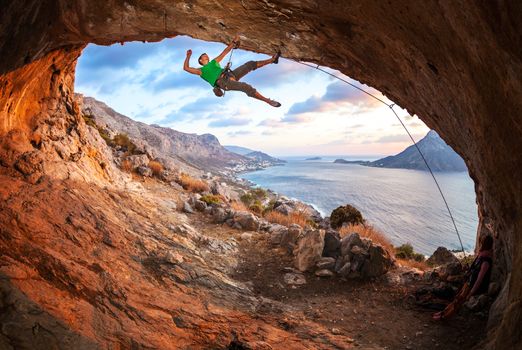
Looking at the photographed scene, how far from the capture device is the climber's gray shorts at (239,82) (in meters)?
8.03

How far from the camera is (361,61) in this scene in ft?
23.0

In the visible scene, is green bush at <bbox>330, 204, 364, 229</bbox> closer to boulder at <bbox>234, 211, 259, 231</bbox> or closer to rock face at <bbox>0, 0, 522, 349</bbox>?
boulder at <bbox>234, 211, 259, 231</bbox>

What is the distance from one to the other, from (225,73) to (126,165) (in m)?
11.2

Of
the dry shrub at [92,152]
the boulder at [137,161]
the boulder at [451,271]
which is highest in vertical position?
the dry shrub at [92,152]

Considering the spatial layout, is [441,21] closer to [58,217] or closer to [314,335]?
[314,335]

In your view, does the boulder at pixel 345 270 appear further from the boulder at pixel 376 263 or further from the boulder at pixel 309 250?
the boulder at pixel 309 250

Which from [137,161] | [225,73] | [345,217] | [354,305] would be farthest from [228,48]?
Result: [137,161]

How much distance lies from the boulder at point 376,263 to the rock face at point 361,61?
285 centimetres

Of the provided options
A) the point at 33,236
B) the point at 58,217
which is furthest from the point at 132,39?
the point at 33,236

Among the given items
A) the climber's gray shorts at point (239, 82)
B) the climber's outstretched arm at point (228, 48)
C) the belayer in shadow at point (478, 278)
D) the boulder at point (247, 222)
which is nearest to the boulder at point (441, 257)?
the belayer in shadow at point (478, 278)

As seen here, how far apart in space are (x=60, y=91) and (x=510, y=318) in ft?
43.3

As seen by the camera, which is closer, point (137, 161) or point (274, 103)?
point (274, 103)

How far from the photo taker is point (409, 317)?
23.7ft

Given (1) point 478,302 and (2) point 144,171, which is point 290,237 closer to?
(1) point 478,302
